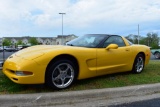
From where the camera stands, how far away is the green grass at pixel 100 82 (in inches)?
181

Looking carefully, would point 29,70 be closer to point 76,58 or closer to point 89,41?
point 76,58

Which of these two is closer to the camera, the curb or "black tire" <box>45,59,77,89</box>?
the curb

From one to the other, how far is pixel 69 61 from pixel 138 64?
2.52 m

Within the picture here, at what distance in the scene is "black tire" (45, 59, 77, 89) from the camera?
444 cm

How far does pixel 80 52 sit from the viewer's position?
4.85m

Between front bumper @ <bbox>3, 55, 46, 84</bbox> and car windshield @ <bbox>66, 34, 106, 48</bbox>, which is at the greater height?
car windshield @ <bbox>66, 34, 106, 48</bbox>

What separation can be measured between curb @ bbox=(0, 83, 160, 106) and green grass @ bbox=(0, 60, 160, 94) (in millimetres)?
305

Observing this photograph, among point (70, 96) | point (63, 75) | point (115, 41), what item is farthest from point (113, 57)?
point (70, 96)

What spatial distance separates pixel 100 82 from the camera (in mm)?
5305

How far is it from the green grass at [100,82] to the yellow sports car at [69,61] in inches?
8.0

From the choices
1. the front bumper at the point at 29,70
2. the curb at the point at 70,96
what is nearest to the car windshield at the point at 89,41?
the curb at the point at 70,96

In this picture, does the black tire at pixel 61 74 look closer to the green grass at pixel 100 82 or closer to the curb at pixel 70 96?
the green grass at pixel 100 82

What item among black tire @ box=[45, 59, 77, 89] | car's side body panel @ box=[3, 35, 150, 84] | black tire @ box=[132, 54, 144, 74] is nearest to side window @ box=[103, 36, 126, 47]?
car's side body panel @ box=[3, 35, 150, 84]

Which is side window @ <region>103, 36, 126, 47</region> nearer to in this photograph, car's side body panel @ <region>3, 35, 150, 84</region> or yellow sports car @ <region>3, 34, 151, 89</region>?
yellow sports car @ <region>3, 34, 151, 89</region>
